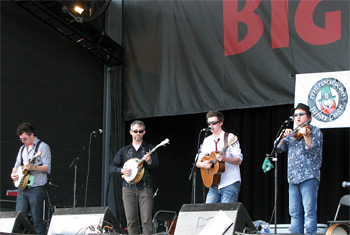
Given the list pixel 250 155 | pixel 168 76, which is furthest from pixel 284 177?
pixel 168 76

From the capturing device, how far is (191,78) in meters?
9.63

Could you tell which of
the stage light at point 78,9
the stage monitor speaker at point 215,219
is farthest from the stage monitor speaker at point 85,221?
the stage light at point 78,9

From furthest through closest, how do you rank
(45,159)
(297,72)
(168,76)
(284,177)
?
1. (168,76)
2. (284,177)
3. (297,72)
4. (45,159)

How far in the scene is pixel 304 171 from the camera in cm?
621

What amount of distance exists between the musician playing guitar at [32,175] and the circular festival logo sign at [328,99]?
11.7 feet

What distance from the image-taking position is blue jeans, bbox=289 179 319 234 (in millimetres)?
6086

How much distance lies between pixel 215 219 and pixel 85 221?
1.33m

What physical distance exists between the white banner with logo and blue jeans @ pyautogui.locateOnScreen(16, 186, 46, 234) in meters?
3.60

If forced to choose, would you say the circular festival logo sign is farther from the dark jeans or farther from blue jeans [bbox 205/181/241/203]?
the dark jeans

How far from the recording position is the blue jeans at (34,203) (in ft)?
24.1

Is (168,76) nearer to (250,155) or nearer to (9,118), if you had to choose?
(250,155)

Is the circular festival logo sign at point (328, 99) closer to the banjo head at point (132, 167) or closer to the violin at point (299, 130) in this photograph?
the violin at point (299, 130)

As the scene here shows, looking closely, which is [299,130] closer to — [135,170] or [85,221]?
[135,170]

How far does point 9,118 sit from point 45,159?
2.05 metres
